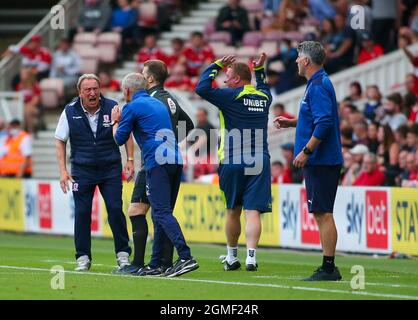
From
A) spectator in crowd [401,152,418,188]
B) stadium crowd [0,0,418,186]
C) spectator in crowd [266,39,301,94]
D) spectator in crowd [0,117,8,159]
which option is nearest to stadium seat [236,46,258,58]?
stadium crowd [0,0,418,186]

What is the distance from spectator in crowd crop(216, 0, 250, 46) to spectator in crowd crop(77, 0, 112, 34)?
3.39 m

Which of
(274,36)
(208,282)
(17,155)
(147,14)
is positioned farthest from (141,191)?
(147,14)

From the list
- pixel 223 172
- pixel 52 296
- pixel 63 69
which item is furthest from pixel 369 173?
pixel 63 69

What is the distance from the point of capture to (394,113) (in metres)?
22.0

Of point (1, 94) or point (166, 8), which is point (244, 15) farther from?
point (1, 94)

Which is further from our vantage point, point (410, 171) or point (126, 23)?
point (126, 23)

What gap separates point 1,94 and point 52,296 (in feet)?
56.7

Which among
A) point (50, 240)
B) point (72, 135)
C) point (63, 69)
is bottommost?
point (50, 240)

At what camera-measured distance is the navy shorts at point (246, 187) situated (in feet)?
47.9

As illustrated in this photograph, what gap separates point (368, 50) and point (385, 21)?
950mm

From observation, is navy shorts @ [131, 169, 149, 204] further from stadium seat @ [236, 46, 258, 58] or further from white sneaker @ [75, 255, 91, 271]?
stadium seat @ [236, 46, 258, 58]

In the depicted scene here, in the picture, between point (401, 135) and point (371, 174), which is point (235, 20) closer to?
point (401, 135)

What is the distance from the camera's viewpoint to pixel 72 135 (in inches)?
575

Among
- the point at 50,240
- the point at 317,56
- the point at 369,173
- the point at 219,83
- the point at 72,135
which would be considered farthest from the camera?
the point at 219,83
